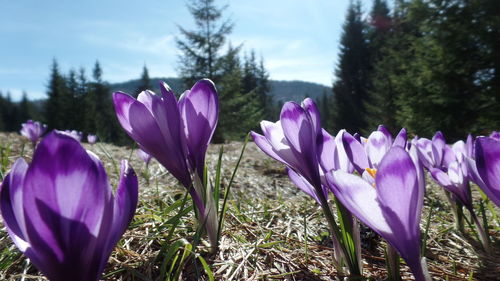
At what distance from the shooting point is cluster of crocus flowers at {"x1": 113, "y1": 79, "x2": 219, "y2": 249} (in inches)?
33.5

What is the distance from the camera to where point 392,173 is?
56 cm

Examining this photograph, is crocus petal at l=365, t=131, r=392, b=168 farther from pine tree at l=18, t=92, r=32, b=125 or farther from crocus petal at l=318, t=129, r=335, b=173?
pine tree at l=18, t=92, r=32, b=125

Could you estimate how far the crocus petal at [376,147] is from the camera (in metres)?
0.85

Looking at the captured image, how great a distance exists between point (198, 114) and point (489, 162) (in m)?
0.64

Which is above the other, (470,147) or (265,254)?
(470,147)

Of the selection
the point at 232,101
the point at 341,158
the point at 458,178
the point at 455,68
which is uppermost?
the point at 455,68

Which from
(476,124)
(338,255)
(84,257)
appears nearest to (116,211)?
(84,257)

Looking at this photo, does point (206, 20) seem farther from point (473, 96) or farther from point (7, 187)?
point (7, 187)

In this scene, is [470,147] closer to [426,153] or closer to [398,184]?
[426,153]

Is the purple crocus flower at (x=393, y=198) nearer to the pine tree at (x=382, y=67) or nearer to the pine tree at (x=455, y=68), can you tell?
the pine tree at (x=455, y=68)

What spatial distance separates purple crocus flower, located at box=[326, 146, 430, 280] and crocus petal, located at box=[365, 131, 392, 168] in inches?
10.1

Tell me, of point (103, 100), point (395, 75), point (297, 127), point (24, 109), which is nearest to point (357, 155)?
point (297, 127)

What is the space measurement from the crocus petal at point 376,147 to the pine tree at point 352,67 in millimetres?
30753

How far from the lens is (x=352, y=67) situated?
31891mm
